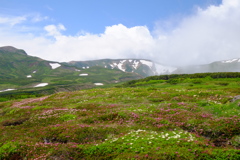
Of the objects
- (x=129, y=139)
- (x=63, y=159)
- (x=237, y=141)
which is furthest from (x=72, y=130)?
(x=237, y=141)

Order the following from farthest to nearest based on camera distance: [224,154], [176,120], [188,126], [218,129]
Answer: [176,120]
[188,126]
[218,129]
[224,154]

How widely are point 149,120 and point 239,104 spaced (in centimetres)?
1060

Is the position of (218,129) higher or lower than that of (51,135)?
higher

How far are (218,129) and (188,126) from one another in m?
2.64

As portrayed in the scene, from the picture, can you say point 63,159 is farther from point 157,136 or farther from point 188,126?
point 188,126

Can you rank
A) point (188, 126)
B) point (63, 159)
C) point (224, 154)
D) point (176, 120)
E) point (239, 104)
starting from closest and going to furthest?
1. point (224, 154)
2. point (63, 159)
3. point (188, 126)
4. point (176, 120)
5. point (239, 104)

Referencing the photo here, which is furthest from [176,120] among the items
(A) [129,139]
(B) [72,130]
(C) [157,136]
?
(B) [72,130]

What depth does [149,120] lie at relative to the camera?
728 inches

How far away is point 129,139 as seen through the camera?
13500 millimetres

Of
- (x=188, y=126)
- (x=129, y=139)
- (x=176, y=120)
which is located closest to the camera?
(x=129, y=139)

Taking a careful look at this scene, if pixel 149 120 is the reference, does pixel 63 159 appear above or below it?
below

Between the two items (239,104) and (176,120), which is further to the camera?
(239,104)

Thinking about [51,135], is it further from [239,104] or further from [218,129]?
[239,104]

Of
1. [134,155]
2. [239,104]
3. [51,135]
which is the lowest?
[51,135]
